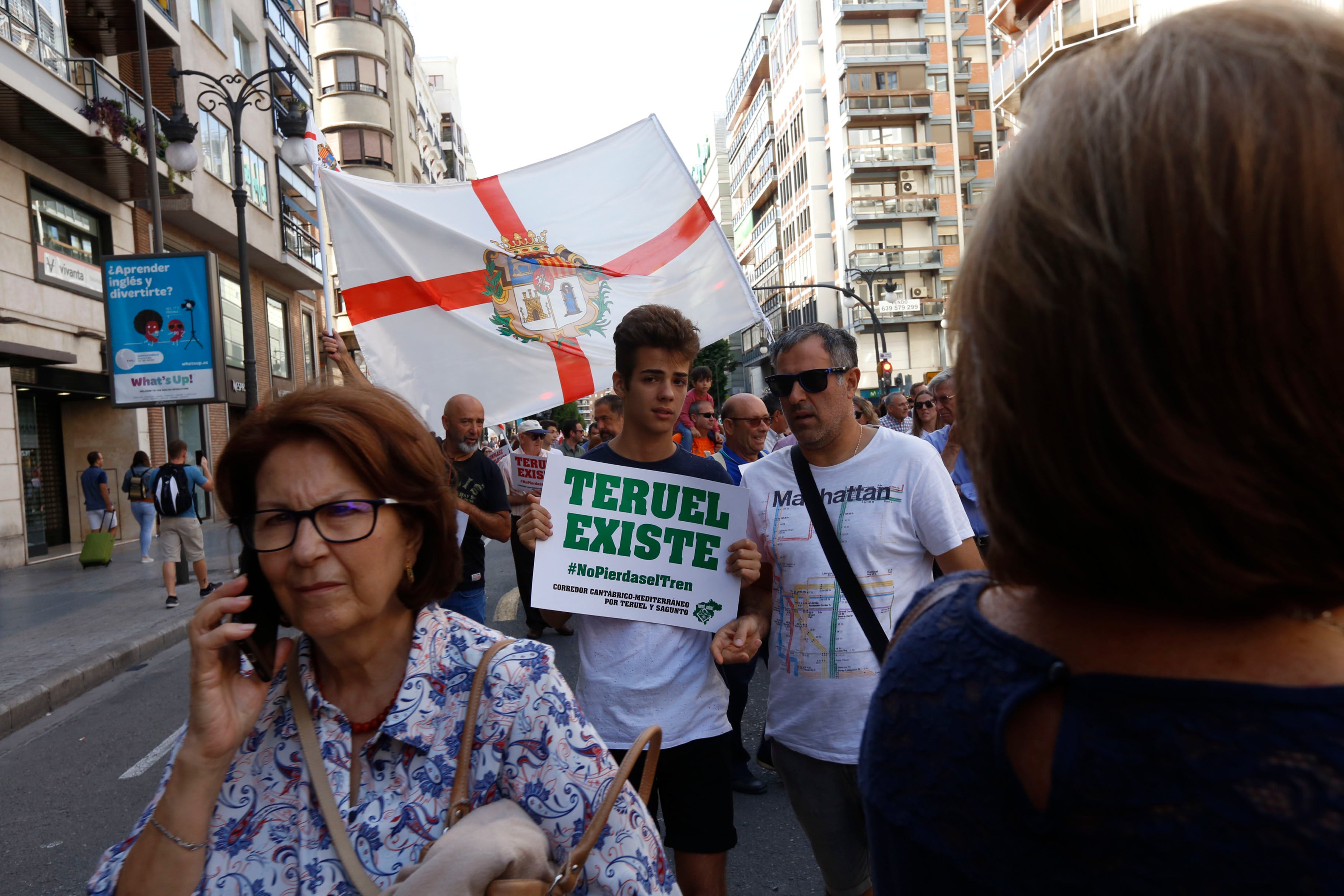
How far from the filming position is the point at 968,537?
8.96ft

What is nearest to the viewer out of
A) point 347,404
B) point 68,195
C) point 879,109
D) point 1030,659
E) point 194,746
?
point 1030,659

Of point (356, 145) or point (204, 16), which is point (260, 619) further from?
point (356, 145)

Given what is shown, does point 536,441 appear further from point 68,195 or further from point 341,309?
point 341,309

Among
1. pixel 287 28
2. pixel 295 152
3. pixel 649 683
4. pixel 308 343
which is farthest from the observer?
pixel 308 343

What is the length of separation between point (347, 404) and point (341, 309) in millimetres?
43613

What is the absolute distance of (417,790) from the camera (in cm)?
159

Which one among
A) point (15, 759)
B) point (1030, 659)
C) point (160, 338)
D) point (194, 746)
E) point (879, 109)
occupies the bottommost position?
point (15, 759)

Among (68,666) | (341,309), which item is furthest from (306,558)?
(341,309)

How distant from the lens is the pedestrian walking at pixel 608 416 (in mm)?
8570

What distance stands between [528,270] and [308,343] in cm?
3051

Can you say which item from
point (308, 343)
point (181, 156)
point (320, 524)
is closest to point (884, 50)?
point (308, 343)

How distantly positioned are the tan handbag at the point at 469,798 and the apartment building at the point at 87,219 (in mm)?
13466

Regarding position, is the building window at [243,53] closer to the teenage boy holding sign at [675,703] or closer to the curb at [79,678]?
the curb at [79,678]

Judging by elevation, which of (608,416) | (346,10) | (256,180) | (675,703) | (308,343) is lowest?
(675,703)
